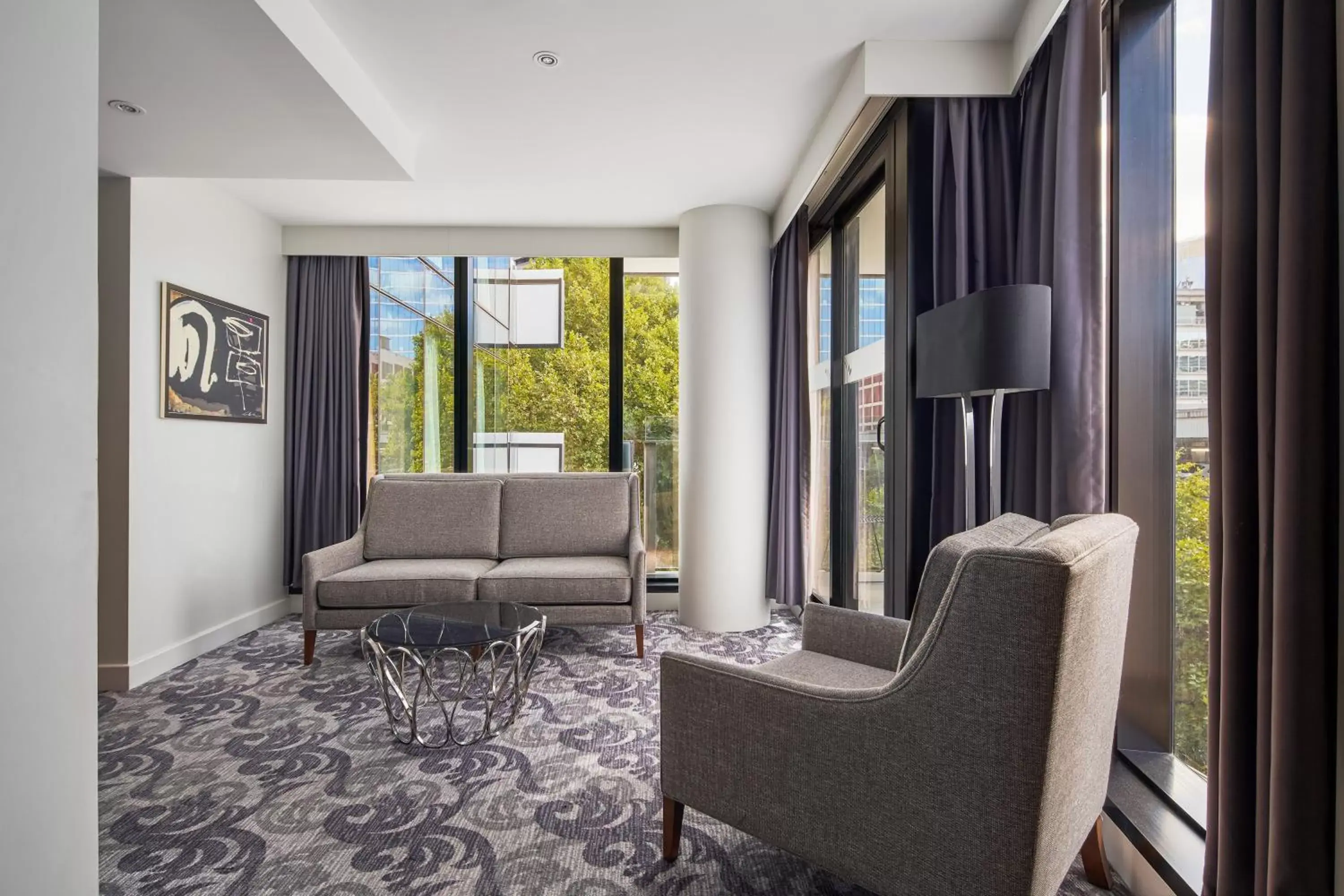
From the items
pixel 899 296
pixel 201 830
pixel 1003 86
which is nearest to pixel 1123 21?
pixel 1003 86

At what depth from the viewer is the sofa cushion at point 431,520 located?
3.60m

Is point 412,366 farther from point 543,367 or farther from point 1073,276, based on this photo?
point 1073,276

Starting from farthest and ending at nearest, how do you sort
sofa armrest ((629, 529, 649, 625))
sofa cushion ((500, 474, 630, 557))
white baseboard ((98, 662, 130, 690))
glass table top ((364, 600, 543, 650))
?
sofa cushion ((500, 474, 630, 557)) < sofa armrest ((629, 529, 649, 625)) < white baseboard ((98, 662, 130, 690)) < glass table top ((364, 600, 543, 650))

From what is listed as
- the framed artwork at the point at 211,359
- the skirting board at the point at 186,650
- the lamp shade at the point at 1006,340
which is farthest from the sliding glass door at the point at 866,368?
the framed artwork at the point at 211,359

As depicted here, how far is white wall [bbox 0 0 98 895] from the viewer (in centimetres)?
90

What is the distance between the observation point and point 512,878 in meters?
1.54

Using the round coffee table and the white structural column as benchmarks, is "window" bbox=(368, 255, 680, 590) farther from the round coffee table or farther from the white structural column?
the round coffee table

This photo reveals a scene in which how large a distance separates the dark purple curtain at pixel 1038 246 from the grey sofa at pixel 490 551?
171 cm

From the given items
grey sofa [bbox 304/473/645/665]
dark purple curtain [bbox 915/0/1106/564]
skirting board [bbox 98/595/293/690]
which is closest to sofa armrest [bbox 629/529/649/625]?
grey sofa [bbox 304/473/645/665]

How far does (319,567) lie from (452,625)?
110cm

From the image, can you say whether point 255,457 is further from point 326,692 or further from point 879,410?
point 879,410

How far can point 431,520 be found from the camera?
3.67 metres

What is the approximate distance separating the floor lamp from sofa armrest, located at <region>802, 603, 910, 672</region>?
471 mm

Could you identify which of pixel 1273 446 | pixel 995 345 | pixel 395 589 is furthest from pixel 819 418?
pixel 1273 446
